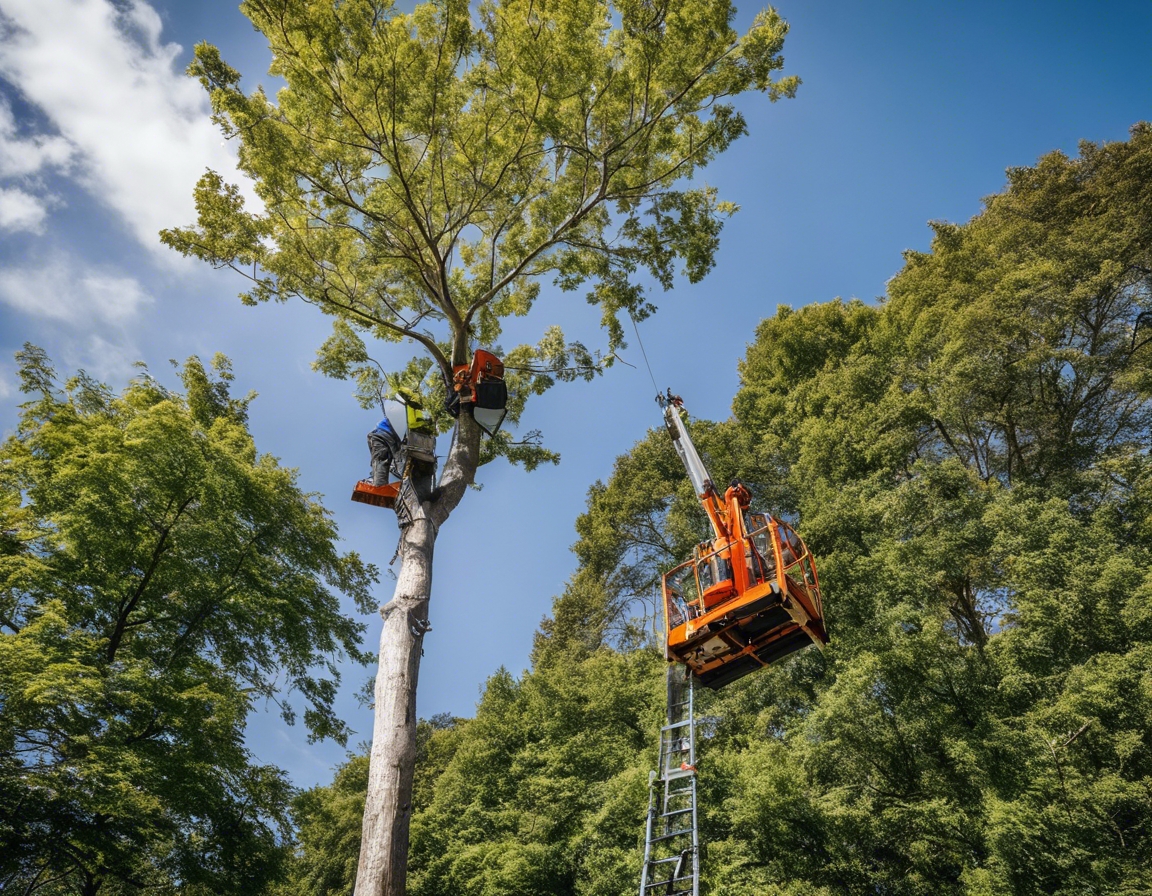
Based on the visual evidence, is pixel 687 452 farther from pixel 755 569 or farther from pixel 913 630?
pixel 913 630

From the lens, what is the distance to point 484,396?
873 cm

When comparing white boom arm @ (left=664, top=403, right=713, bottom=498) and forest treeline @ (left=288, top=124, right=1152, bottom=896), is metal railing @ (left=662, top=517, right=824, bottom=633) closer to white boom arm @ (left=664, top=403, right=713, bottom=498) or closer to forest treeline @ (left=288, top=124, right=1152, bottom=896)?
white boom arm @ (left=664, top=403, right=713, bottom=498)

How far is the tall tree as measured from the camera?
8.52 m

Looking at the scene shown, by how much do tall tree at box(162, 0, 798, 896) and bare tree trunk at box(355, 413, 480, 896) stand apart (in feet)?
0.14

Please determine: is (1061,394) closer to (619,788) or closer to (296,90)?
(619,788)

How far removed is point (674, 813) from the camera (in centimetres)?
853

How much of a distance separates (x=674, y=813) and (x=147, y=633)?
10535mm

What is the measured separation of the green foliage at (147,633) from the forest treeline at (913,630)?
2526 mm

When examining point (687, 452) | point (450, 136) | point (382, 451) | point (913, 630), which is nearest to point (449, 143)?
point (450, 136)

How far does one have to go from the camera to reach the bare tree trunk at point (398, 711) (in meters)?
5.30

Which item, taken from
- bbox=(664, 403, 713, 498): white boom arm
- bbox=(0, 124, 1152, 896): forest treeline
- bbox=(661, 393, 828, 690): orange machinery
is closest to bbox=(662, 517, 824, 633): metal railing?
bbox=(661, 393, 828, 690): orange machinery

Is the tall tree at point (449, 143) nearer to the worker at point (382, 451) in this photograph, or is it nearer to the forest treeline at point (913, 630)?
the worker at point (382, 451)

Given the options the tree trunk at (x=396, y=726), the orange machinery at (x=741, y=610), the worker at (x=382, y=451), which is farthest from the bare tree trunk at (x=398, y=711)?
the orange machinery at (x=741, y=610)

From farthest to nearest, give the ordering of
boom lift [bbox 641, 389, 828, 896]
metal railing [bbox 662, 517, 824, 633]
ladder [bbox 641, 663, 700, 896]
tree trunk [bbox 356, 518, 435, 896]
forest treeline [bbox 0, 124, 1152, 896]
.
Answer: forest treeline [bbox 0, 124, 1152, 896] → metal railing [bbox 662, 517, 824, 633] → boom lift [bbox 641, 389, 828, 896] → ladder [bbox 641, 663, 700, 896] → tree trunk [bbox 356, 518, 435, 896]
